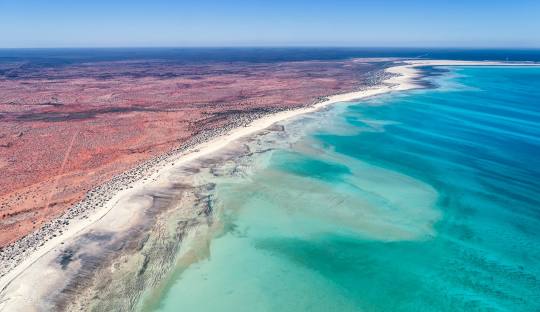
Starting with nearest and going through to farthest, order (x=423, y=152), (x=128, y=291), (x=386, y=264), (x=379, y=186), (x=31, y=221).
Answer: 1. (x=128, y=291)
2. (x=386, y=264)
3. (x=31, y=221)
4. (x=379, y=186)
5. (x=423, y=152)

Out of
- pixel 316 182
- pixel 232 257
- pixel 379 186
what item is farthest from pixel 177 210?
pixel 379 186

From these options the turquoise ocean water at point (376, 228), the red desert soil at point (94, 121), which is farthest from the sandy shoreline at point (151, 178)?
the turquoise ocean water at point (376, 228)

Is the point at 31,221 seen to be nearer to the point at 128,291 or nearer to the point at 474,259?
the point at 128,291

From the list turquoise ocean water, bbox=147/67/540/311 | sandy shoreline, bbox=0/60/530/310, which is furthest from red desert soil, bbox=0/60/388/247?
turquoise ocean water, bbox=147/67/540/311

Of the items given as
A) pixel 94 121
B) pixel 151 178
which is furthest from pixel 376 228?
pixel 94 121

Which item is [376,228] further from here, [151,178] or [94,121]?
[94,121]

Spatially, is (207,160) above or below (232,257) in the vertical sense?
above

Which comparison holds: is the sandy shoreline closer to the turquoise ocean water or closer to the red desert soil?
the red desert soil
